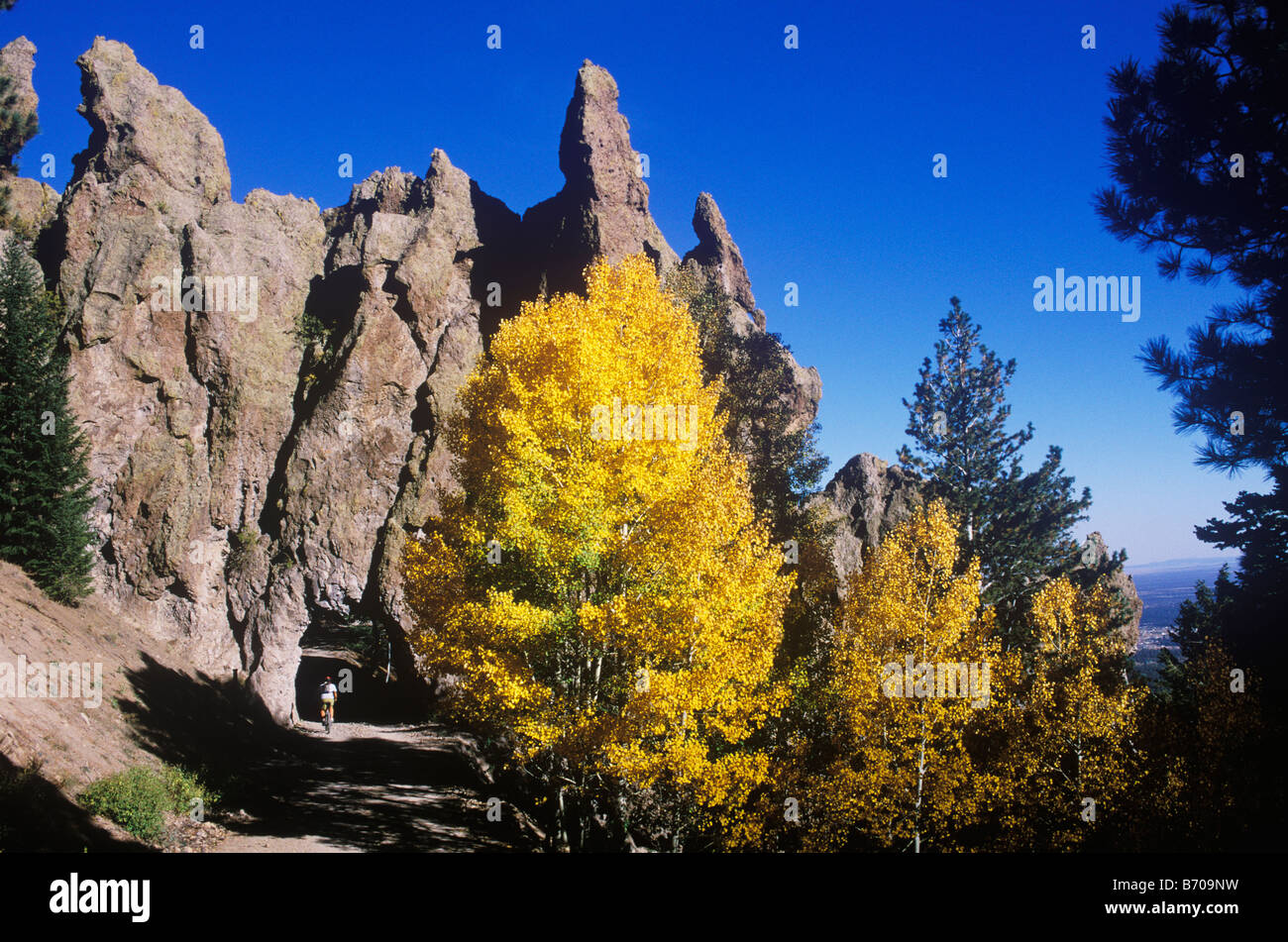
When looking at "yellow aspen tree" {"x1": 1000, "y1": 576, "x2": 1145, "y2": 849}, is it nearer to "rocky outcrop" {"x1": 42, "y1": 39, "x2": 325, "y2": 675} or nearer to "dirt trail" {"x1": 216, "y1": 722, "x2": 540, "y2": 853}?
"dirt trail" {"x1": 216, "y1": 722, "x2": 540, "y2": 853}

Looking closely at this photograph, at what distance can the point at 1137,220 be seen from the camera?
14.0m

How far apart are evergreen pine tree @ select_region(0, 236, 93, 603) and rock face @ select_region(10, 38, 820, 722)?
5.66m

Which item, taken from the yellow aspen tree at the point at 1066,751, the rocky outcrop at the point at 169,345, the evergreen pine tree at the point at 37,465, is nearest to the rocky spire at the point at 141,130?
the rocky outcrop at the point at 169,345

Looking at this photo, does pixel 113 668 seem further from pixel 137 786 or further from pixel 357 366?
pixel 357 366

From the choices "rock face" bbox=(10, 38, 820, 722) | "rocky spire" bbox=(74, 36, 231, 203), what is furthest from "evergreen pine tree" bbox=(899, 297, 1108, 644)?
"rocky spire" bbox=(74, 36, 231, 203)

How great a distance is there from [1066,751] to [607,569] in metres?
15.1

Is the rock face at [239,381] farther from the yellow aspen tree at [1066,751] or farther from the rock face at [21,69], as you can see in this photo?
the yellow aspen tree at [1066,751]

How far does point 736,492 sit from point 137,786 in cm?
1396

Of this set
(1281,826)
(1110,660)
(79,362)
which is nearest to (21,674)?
(79,362)

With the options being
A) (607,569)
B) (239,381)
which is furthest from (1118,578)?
(239,381)

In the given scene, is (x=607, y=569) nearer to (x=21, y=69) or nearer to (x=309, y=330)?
(x=309, y=330)

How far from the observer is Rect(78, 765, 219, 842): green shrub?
38.5ft

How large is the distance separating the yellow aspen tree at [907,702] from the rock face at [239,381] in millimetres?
19502
